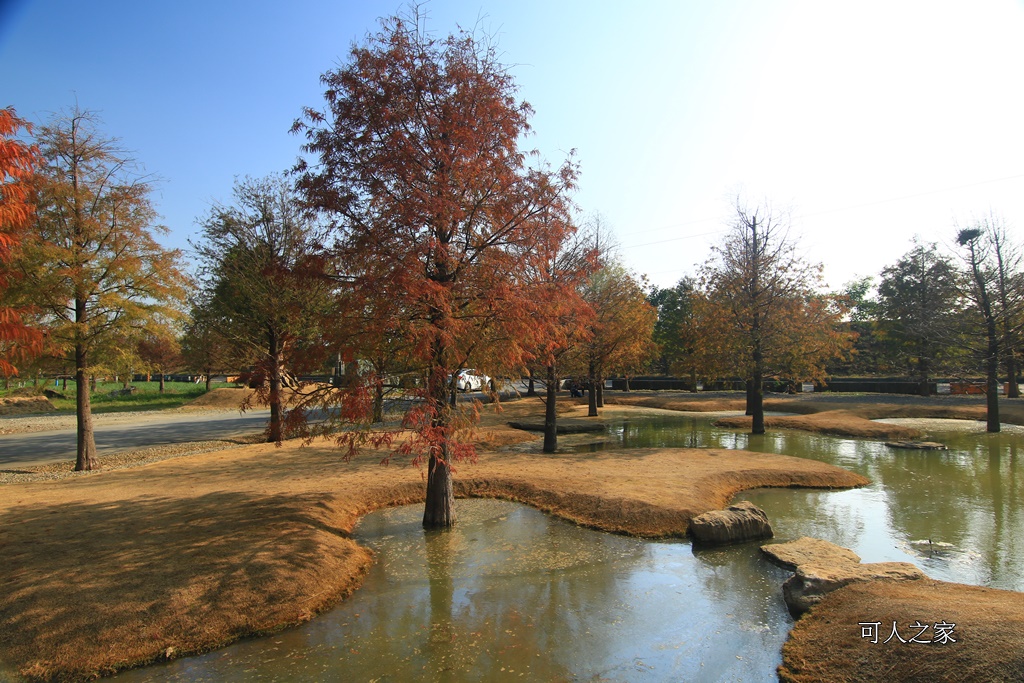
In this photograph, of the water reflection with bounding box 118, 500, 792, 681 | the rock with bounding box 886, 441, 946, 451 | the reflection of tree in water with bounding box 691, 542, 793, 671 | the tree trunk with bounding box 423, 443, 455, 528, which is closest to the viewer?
the water reflection with bounding box 118, 500, 792, 681

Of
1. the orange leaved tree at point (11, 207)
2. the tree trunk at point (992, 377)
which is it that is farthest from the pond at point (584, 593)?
the tree trunk at point (992, 377)

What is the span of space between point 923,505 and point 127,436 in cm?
2320

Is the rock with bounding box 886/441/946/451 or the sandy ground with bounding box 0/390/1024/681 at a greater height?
the sandy ground with bounding box 0/390/1024/681

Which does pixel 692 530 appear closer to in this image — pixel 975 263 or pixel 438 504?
pixel 438 504

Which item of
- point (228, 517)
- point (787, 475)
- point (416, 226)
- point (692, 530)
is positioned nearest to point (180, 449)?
point (228, 517)

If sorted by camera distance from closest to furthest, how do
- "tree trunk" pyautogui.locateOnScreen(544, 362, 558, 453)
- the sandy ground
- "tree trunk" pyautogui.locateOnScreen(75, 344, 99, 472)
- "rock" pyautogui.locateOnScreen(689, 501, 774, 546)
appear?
the sandy ground
"rock" pyautogui.locateOnScreen(689, 501, 774, 546)
"tree trunk" pyautogui.locateOnScreen(75, 344, 99, 472)
"tree trunk" pyautogui.locateOnScreen(544, 362, 558, 453)

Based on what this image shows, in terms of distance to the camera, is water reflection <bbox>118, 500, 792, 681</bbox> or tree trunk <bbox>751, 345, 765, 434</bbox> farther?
tree trunk <bbox>751, 345, 765, 434</bbox>

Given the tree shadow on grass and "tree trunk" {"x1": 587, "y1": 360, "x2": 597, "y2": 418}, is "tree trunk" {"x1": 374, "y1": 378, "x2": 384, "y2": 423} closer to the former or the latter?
the tree shadow on grass

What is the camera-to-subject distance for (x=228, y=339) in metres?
17.9

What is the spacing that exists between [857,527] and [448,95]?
9812 millimetres

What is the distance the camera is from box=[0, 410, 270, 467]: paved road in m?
16.0

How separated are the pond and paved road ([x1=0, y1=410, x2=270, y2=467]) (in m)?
11.5

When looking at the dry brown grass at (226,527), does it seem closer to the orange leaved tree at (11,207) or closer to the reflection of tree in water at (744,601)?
the reflection of tree in water at (744,601)

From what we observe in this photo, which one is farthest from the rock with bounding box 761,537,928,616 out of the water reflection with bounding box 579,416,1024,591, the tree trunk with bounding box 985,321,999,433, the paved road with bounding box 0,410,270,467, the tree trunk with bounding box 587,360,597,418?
the tree trunk with bounding box 985,321,999,433
